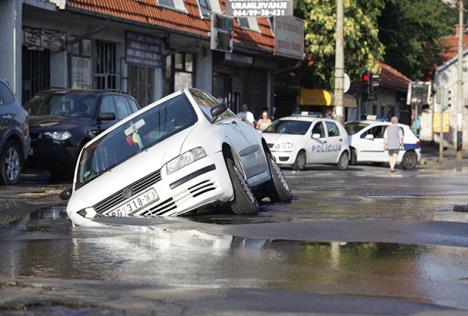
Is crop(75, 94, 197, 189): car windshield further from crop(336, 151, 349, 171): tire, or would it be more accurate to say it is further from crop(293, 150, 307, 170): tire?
crop(336, 151, 349, 171): tire

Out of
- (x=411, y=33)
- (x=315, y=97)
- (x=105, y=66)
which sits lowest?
(x=315, y=97)

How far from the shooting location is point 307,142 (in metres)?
28.3

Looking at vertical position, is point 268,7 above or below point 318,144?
above

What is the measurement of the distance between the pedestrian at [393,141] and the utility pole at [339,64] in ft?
7.77

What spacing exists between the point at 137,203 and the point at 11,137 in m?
6.04

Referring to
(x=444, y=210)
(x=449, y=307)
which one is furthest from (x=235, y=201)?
(x=449, y=307)

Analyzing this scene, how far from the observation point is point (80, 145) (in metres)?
19.0

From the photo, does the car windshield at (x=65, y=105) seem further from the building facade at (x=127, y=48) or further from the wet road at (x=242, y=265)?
the wet road at (x=242, y=265)

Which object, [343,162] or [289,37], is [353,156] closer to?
[343,162]

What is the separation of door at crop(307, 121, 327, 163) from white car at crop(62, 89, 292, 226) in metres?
15.5

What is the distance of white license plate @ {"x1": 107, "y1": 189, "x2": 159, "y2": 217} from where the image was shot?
11.4m

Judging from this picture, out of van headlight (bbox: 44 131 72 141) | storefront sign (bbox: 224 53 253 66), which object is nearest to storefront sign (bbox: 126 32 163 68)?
storefront sign (bbox: 224 53 253 66)

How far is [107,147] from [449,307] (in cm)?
656

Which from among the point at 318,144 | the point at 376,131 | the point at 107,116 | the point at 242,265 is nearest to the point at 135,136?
the point at 242,265
